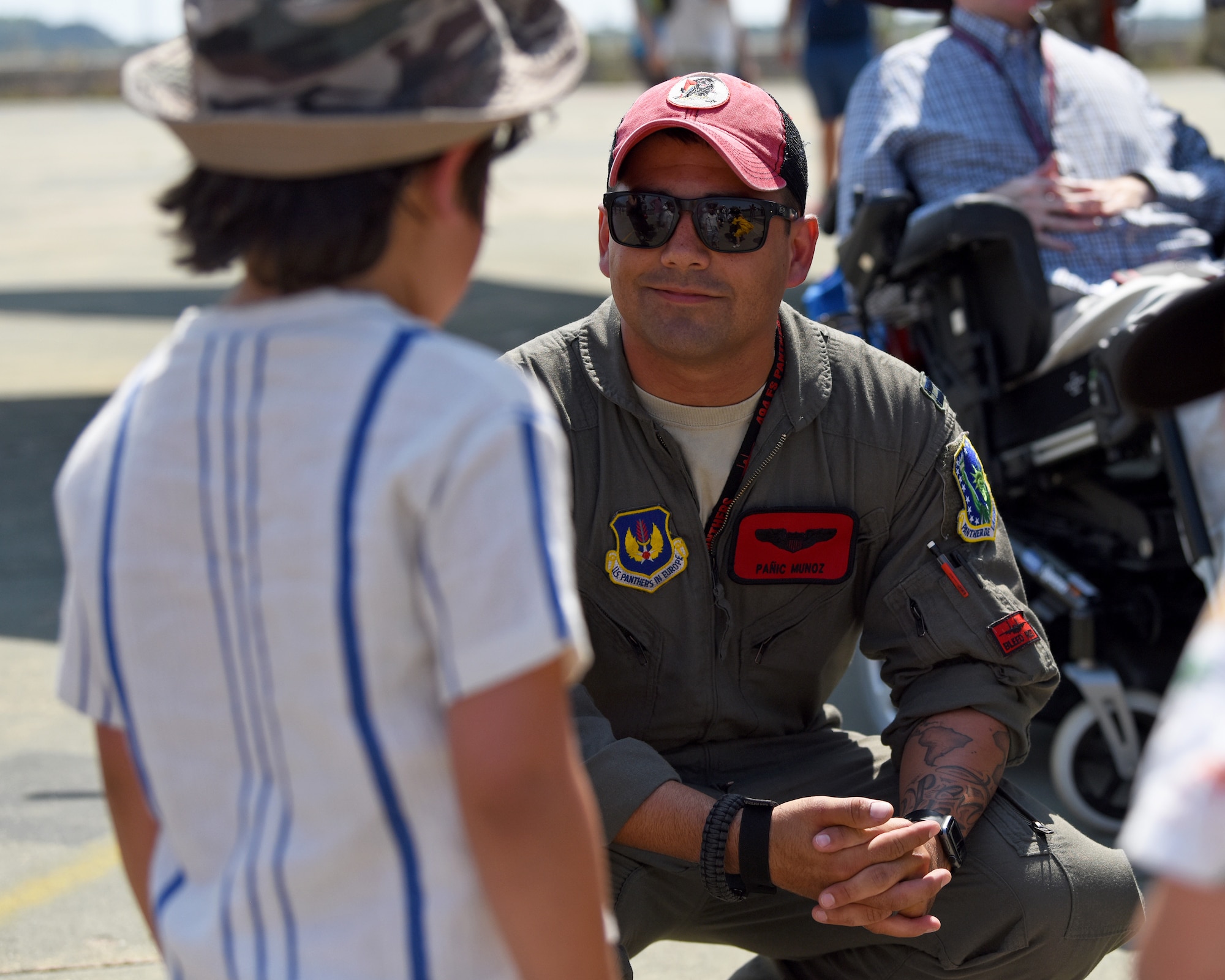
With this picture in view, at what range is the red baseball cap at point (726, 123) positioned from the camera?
224cm

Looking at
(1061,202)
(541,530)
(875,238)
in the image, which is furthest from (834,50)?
(541,530)

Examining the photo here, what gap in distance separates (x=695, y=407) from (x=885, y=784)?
0.68m

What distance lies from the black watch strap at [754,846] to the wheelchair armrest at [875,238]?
1721 millimetres

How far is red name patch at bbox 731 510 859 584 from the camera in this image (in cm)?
222

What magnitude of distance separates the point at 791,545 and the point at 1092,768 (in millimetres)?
1227

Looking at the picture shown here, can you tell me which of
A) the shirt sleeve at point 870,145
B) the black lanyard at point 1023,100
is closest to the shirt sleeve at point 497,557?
the shirt sleeve at point 870,145

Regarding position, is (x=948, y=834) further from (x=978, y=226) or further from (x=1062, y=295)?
(x=1062, y=295)

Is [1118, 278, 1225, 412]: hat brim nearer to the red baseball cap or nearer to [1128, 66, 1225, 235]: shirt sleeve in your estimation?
the red baseball cap

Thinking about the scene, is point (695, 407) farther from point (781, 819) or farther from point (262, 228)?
point (262, 228)

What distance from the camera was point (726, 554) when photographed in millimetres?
2223

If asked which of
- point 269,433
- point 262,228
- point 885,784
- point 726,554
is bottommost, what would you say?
point 885,784

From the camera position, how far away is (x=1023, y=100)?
361 centimetres

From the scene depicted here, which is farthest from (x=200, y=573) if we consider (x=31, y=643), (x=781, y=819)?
(x=31, y=643)

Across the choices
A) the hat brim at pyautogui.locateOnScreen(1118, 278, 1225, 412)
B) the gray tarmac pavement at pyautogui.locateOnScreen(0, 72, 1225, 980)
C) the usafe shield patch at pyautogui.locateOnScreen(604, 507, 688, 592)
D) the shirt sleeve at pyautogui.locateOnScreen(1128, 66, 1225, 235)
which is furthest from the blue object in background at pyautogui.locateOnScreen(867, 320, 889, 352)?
the hat brim at pyautogui.locateOnScreen(1118, 278, 1225, 412)
